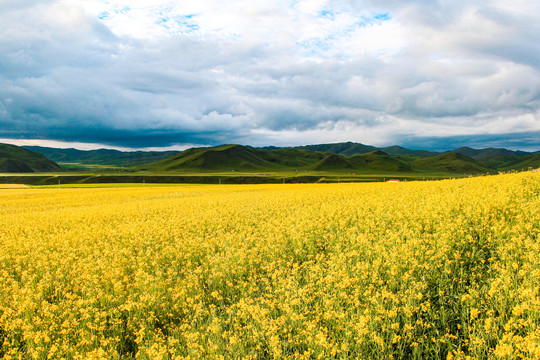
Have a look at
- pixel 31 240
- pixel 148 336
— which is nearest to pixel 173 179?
pixel 31 240

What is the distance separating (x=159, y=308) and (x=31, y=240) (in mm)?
8690

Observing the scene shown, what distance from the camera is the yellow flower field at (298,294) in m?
4.37

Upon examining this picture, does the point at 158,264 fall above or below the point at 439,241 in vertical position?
below

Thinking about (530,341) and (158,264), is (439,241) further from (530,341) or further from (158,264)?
(158,264)

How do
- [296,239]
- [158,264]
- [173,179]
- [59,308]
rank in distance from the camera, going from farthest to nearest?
[173,179] → [296,239] → [158,264] → [59,308]

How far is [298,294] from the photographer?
5379 millimetres

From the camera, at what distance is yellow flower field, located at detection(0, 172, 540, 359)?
172 inches

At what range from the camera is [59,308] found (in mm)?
6133

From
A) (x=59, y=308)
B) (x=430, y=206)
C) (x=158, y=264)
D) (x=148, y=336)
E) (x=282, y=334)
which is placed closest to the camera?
(x=282, y=334)

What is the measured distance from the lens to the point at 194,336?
4.38 meters

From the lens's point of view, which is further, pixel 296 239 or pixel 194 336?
pixel 296 239

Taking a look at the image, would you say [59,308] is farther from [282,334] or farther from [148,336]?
→ [282,334]

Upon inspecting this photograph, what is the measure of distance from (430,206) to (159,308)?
9195 millimetres

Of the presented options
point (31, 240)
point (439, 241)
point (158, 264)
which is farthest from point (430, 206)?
point (31, 240)
